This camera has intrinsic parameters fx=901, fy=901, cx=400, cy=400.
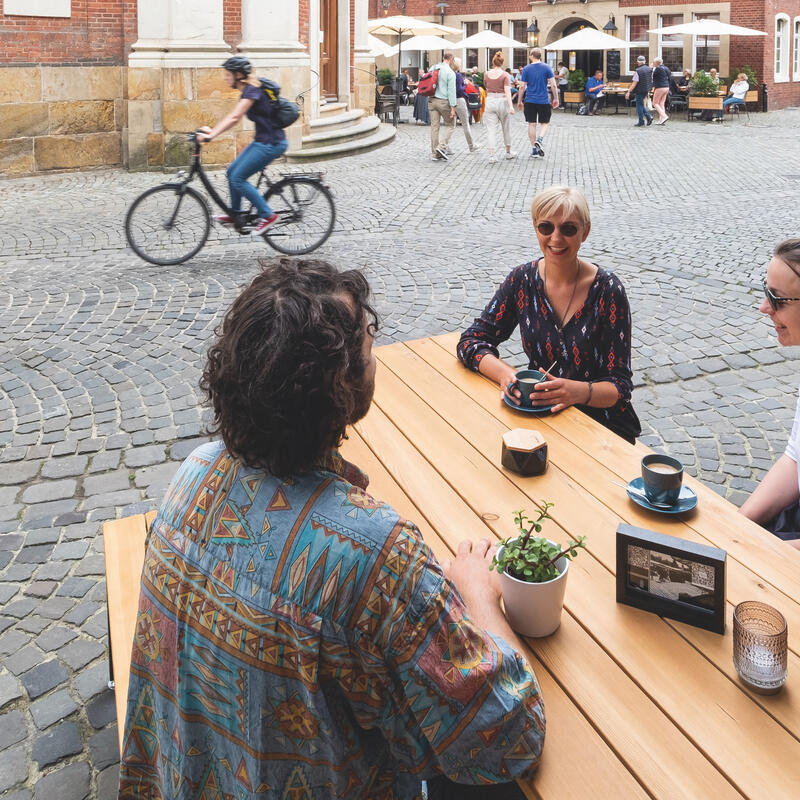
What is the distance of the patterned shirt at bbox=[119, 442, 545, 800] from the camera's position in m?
1.32

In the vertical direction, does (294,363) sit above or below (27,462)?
above

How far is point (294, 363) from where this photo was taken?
1.34 m

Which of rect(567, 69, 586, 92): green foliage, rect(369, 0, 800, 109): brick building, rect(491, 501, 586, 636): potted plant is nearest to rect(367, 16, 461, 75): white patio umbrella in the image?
rect(567, 69, 586, 92): green foliage

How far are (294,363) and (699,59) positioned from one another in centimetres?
3158

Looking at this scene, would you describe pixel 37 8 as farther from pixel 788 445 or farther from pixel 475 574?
pixel 475 574

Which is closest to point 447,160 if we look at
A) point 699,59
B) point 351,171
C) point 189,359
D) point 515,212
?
point 351,171

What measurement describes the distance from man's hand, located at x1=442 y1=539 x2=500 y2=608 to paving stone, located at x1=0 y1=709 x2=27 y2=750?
1.51 metres

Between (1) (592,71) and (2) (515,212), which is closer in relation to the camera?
(2) (515,212)

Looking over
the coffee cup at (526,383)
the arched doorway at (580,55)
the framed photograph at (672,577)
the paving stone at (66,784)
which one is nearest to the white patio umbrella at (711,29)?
the arched doorway at (580,55)

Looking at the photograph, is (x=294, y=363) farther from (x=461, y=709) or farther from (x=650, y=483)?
(x=650, y=483)

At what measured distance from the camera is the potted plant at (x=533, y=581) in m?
1.69

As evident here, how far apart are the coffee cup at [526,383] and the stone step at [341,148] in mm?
12035

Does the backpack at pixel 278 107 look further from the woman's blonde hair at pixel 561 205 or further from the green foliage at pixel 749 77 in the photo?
the green foliage at pixel 749 77

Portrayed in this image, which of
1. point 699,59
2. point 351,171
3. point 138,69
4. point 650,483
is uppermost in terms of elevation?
point 699,59
